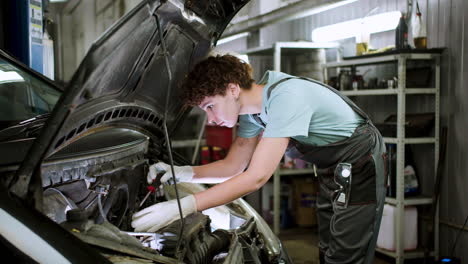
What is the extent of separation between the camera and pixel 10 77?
2.49m

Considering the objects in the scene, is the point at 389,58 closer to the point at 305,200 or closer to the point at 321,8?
the point at 321,8

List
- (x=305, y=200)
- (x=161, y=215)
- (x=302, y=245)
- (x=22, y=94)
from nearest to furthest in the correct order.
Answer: (x=161, y=215), (x=22, y=94), (x=302, y=245), (x=305, y=200)

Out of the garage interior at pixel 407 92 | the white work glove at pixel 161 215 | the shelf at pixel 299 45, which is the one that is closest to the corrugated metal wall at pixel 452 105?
the garage interior at pixel 407 92

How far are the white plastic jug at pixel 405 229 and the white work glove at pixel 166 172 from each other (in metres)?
2.38

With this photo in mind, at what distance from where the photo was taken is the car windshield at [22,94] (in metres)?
2.24

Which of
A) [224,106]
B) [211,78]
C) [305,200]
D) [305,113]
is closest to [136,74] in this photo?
[211,78]

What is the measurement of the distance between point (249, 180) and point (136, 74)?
1.88 ft

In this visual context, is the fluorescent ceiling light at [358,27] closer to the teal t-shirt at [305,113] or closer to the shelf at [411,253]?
the shelf at [411,253]

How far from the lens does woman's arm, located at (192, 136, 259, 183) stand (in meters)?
→ 2.23

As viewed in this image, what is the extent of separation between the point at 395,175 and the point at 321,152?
7.04 ft

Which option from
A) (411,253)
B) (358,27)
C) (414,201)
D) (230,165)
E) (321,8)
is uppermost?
(321,8)

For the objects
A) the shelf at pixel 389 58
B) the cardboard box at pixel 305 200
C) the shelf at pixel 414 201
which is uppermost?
the shelf at pixel 389 58

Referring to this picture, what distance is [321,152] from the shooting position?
2059 millimetres

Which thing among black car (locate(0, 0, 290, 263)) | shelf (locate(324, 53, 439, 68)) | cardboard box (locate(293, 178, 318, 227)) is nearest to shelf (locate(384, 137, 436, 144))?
shelf (locate(324, 53, 439, 68))
